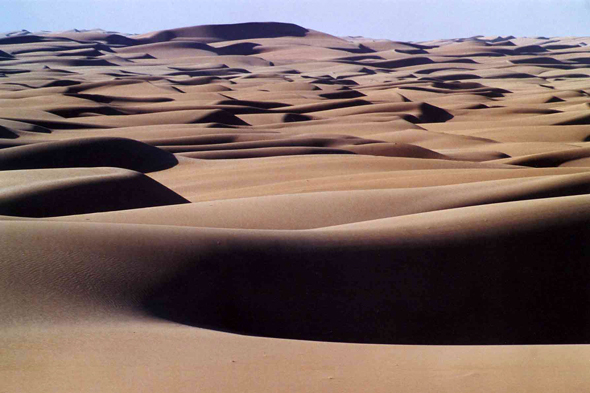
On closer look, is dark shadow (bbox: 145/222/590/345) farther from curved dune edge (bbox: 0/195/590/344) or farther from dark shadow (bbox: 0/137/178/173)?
dark shadow (bbox: 0/137/178/173)

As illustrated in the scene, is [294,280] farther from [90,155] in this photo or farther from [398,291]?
[90,155]

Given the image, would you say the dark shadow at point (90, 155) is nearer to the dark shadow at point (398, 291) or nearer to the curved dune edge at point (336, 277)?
the curved dune edge at point (336, 277)

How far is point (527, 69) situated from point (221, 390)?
48.7 metres

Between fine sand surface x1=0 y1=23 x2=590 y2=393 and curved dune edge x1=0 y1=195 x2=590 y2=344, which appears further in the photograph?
curved dune edge x1=0 y1=195 x2=590 y2=344

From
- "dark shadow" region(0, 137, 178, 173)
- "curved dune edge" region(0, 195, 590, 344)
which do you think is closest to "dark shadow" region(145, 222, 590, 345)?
"curved dune edge" region(0, 195, 590, 344)

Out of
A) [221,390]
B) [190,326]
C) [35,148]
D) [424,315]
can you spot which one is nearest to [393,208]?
[424,315]

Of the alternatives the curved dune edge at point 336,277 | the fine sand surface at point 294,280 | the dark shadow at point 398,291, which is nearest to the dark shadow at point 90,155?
the fine sand surface at point 294,280

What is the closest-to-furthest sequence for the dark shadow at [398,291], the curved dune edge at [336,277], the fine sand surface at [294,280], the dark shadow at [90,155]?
the fine sand surface at [294,280]
the curved dune edge at [336,277]
the dark shadow at [398,291]
the dark shadow at [90,155]

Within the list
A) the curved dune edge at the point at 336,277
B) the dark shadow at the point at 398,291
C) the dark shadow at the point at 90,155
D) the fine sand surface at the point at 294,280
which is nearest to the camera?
the fine sand surface at the point at 294,280

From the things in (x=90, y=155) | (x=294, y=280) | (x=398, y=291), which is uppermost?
(x=294, y=280)

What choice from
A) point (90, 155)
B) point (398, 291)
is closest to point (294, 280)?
point (398, 291)

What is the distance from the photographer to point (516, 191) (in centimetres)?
668

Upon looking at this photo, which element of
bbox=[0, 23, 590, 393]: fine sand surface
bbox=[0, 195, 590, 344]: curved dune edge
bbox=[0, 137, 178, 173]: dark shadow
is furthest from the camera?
bbox=[0, 137, 178, 173]: dark shadow

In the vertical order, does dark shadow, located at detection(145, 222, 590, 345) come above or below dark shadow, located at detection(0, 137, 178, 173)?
above
